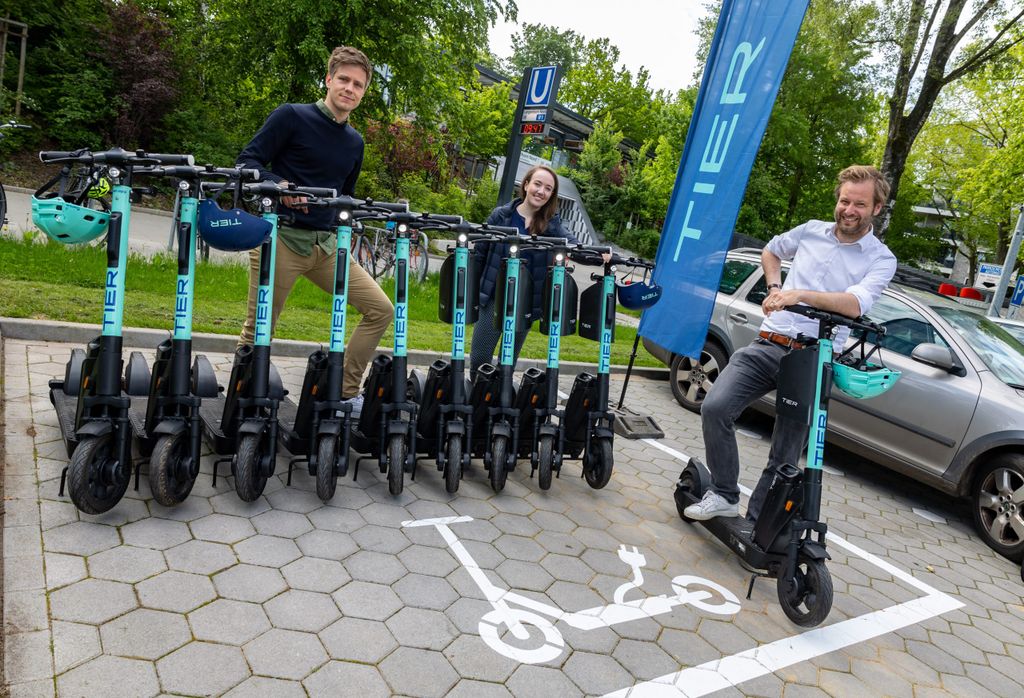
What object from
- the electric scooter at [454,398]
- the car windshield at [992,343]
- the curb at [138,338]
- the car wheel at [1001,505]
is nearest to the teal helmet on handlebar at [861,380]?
the electric scooter at [454,398]

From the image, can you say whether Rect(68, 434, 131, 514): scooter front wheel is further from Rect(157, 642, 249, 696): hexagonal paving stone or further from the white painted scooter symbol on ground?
the white painted scooter symbol on ground

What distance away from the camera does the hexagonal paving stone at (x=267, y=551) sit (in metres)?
2.99

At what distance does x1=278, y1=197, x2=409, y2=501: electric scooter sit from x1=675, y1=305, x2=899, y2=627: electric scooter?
2.30 m

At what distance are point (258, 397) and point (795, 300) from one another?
281 centimetres

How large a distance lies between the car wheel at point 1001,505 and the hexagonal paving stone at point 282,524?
4.97 meters

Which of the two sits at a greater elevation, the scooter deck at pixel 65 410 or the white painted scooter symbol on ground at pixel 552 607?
the scooter deck at pixel 65 410

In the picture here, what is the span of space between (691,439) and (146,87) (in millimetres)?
15649

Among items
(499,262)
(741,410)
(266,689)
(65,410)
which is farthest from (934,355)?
(65,410)

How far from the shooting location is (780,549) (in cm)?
345

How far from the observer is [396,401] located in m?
3.76

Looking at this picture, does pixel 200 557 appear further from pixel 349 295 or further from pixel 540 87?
pixel 540 87

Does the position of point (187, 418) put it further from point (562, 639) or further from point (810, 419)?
point (810, 419)

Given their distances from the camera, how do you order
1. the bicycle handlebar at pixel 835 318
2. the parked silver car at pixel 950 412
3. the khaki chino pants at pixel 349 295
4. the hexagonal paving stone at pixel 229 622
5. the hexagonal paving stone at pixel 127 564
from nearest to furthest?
the hexagonal paving stone at pixel 229 622 → the hexagonal paving stone at pixel 127 564 → the bicycle handlebar at pixel 835 318 → the khaki chino pants at pixel 349 295 → the parked silver car at pixel 950 412

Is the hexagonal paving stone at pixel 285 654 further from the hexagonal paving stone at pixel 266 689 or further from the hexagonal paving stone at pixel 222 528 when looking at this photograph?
the hexagonal paving stone at pixel 222 528
